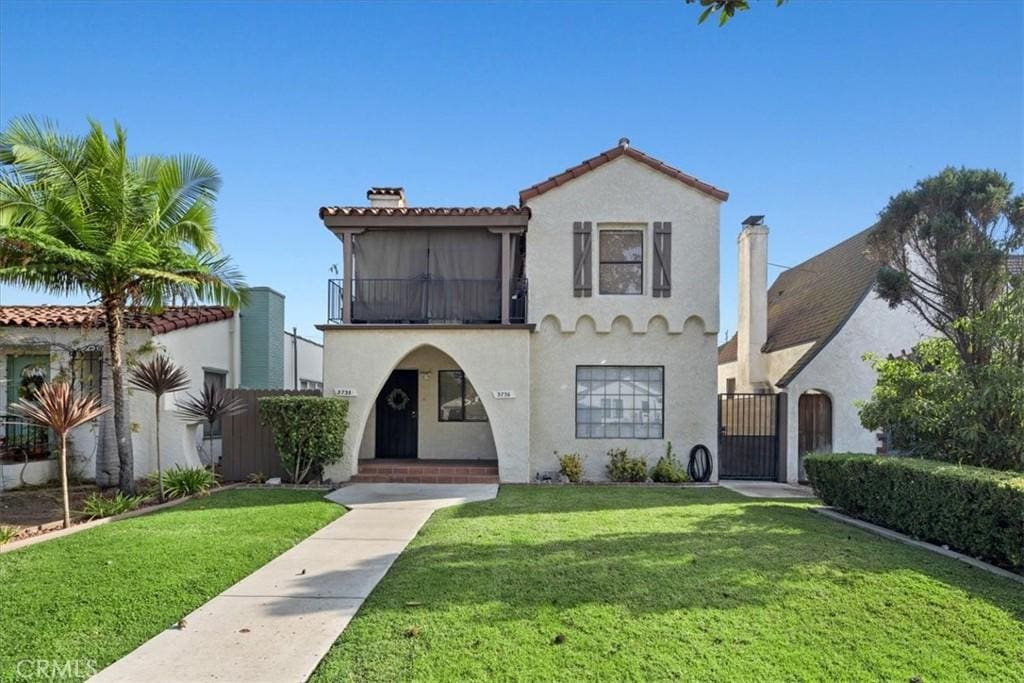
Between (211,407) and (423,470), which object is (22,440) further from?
(423,470)

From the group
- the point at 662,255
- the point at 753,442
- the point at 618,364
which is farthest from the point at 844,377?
the point at 618,364

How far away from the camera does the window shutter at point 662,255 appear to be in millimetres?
12977

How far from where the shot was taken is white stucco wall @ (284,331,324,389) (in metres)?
18.3

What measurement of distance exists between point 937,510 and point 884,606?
9.17 feet

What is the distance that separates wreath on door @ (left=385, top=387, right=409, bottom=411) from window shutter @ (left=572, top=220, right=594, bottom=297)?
524 cm

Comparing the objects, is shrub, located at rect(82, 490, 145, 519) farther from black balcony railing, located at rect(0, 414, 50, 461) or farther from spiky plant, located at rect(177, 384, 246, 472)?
black balcony railing, located at rect(0, 414, 50, 461)

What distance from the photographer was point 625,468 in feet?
41.5

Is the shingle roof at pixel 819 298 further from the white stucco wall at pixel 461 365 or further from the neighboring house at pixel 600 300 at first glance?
the white stucco wall at pixel 461 365

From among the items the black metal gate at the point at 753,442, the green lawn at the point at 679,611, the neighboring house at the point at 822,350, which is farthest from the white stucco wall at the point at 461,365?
the neighboring house at the point at 822,350

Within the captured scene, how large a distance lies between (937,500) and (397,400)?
11315mm

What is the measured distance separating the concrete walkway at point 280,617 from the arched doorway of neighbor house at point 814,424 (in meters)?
10.3

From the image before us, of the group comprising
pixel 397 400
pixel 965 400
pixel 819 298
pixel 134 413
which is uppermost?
pixel 819 298

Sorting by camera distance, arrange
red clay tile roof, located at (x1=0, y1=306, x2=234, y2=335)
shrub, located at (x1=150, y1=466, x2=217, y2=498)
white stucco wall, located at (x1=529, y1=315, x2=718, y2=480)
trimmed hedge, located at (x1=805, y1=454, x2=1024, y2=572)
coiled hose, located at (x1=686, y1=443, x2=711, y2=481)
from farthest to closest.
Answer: white stucco wall, located at (x1=529, y1=315, x2=718, y2=480) < coiled hose, located at (x1=686, y1=443, x2=711, y2=481) < red clay tile roof, located at (x1=0, y1=306, x2=234, y2=335) < shrub, located at (x1=150, y1=466, x2=217, y2=498) < trimmed hedge, located at (x1=805, y1=454, x2=1024, y2=572)

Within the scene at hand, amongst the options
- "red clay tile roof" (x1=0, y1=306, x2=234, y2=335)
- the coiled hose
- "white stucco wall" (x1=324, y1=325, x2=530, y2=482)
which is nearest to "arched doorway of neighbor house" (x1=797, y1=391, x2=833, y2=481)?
the coiled hose
